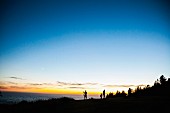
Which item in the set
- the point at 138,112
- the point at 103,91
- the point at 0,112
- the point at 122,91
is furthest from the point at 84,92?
the point at 138,112

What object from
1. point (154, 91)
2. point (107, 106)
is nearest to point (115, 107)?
point (107, 106)

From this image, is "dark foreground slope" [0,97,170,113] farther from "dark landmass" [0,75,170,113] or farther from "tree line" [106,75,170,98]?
"tree line" [106,75,170,98]

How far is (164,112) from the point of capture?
18.6 m

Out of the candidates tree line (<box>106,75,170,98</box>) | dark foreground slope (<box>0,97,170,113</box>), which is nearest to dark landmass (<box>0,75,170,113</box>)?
dark foreground slope (<box>0,97,170,113</box>)

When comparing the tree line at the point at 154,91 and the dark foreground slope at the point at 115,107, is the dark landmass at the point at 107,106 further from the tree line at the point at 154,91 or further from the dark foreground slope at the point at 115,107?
the tree line at the point at 154,91

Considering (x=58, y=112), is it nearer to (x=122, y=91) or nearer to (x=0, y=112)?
(x=0, y=112)

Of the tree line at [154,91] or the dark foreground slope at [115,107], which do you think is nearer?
the dark foreground slope at [115,107]

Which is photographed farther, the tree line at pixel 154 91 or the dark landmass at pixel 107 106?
the tree line at pixel 154 91

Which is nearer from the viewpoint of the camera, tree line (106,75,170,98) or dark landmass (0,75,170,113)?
dark landmass (0,75,170,113)

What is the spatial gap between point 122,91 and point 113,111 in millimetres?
40489

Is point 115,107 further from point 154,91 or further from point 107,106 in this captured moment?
point 154,91

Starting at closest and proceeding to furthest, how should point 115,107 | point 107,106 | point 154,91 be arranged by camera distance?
point 115,107
point 107,106
point 154,91

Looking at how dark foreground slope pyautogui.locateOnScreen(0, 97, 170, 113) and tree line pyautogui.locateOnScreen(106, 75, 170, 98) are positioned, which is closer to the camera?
dark foreground slope pyautogui.locateOnScreen(0, 97, 170, 113)

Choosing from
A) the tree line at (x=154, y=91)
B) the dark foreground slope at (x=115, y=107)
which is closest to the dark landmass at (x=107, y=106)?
the dark foreground slope at (x=115, y=107)
